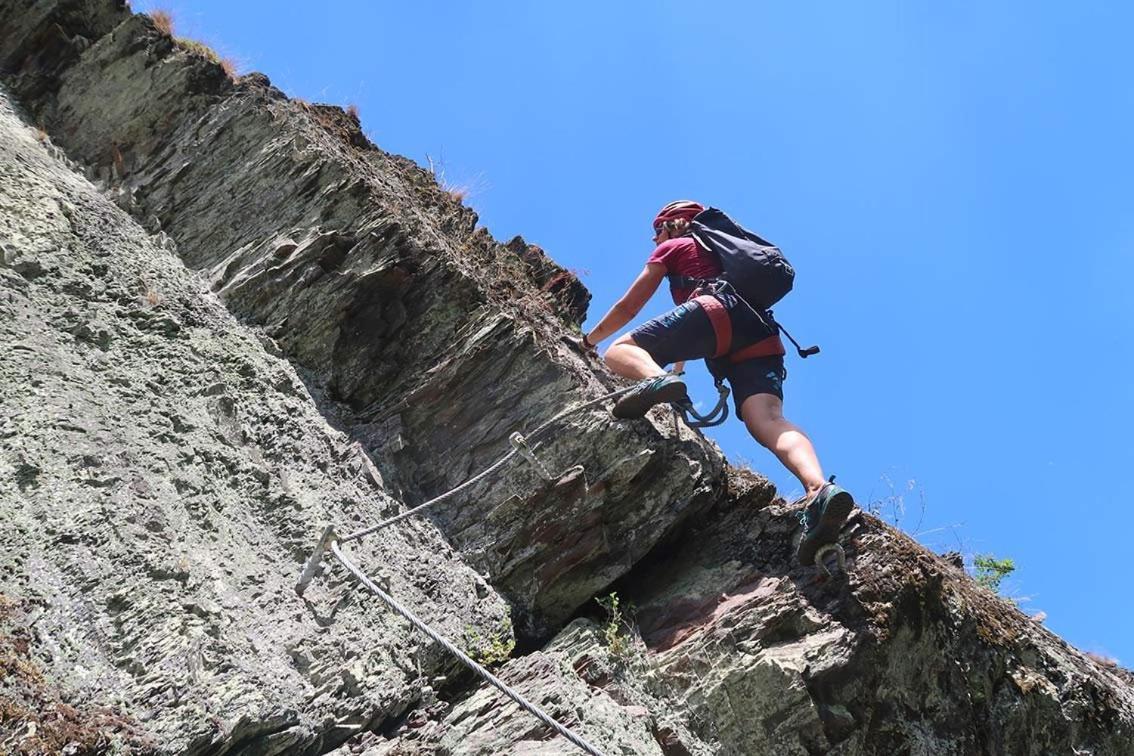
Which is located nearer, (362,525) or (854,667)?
(854,667)

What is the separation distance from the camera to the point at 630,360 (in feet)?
23.2

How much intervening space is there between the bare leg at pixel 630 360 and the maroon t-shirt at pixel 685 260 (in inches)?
36.7

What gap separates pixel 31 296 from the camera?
6.01 metres

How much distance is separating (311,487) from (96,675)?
2.04 m

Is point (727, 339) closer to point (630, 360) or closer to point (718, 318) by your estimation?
point (718, 318)

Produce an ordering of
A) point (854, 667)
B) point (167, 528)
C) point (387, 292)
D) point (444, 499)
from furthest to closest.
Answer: point (387, 292)
point (444, 499)
point (854, 667)
point (167, 528)

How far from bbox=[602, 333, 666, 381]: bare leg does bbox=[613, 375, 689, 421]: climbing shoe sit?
252 mm

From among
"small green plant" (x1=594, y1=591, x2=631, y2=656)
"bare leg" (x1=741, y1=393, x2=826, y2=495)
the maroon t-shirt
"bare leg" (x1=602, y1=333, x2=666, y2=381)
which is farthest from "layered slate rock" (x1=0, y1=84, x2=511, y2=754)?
the maroon t-shirt

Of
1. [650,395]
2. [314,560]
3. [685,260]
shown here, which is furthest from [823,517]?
[314,560]

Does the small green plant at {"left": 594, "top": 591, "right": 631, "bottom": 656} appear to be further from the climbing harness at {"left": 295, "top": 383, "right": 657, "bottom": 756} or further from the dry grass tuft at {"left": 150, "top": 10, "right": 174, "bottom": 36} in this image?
the dry grass tuft at {"left": 150, "top": 10, "right": 174, "bottom": 36}

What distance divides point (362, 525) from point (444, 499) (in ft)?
2.50

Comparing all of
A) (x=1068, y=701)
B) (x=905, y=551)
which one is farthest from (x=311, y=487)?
(x=1068, y=701)

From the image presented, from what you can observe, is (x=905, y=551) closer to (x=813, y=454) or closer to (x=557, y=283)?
(x=813, y=454)

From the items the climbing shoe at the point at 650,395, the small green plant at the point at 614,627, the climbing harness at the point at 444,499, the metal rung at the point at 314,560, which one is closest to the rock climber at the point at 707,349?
the climbing shoe at the point at 650,395
